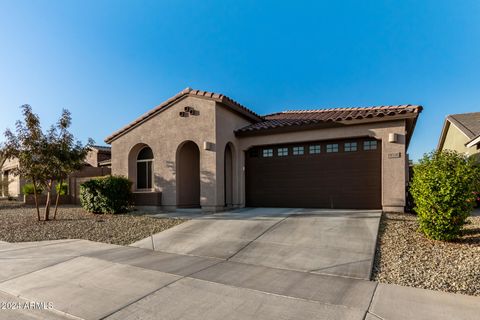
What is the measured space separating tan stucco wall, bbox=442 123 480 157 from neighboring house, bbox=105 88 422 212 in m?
7.74

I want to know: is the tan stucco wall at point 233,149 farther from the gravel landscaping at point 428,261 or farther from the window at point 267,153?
the gravel landscaping at point 428,261

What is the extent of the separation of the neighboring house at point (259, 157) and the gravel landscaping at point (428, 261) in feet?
11.4

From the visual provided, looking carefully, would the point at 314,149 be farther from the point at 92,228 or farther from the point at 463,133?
the point at 463,133

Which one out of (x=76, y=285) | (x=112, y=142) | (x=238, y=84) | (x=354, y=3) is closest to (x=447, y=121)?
(x=354, y=3)

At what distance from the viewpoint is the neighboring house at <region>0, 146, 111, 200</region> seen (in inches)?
658

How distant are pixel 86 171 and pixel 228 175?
36.4 ft

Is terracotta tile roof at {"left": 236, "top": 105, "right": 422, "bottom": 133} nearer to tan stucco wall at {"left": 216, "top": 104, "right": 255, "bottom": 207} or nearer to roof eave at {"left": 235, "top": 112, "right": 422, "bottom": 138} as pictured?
roof eave at {"left": 235, "top": 112, "right": 422, "bottom": 138}

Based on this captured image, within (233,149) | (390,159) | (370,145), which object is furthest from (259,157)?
(390,159)

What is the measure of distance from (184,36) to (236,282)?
13779 mm

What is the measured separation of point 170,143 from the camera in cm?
1153

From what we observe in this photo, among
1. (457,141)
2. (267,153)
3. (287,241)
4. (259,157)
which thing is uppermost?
(457,141)

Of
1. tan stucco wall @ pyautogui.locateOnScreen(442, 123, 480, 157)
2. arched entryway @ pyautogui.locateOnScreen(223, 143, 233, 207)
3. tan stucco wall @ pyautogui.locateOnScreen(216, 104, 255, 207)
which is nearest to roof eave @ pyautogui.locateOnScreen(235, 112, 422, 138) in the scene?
tan stucco wall @ pyautogui.locateOnScreen(216, 104, 255, 207)

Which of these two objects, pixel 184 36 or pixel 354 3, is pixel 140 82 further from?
pixel 354 3

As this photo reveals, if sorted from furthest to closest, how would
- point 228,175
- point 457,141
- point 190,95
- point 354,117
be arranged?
point 457,141 < point 228,175 < point 190,95 < point 354,117
